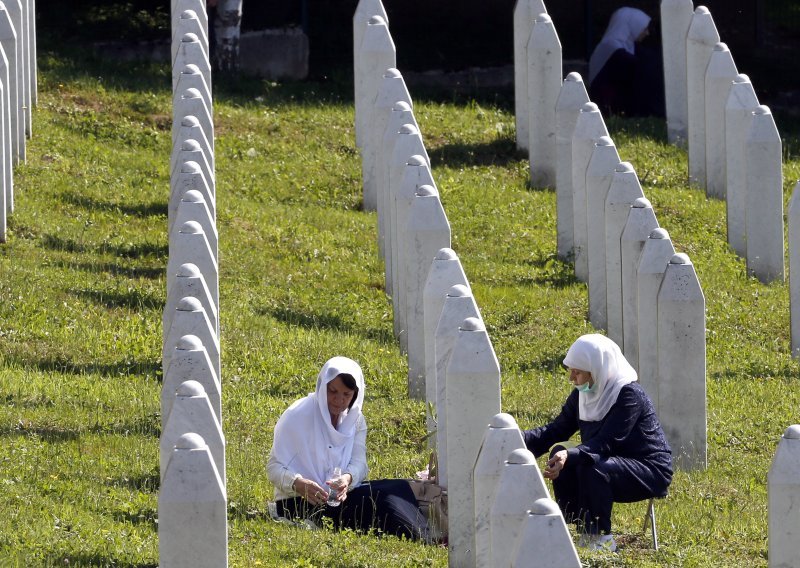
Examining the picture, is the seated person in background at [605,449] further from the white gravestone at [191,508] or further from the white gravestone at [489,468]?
the white gravestone at [191,508]

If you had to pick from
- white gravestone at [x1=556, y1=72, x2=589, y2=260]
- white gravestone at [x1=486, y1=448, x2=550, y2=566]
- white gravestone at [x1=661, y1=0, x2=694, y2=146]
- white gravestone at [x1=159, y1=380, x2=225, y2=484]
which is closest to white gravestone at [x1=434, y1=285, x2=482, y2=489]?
white gravestone at [x1=159, y1=380, x2=225, y2=484]

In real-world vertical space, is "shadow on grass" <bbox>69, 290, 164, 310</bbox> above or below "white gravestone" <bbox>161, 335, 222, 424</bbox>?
below

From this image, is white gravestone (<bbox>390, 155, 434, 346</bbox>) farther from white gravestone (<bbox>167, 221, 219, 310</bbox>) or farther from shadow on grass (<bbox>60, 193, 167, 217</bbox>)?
shadow on grass (<bbox>60, 193, 167, 217</bbox>)

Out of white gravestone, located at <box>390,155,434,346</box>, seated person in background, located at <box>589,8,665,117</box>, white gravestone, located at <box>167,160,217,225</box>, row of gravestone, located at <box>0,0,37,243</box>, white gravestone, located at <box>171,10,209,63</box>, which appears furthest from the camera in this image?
seated person in background, located at <box>589,8,665,117</box>

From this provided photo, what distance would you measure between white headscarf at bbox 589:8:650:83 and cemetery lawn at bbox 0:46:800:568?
1145 millimetres

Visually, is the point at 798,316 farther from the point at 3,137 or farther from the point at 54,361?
the point at 3,137

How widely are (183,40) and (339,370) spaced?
6.97 m

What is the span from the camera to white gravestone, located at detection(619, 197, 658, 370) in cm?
1002

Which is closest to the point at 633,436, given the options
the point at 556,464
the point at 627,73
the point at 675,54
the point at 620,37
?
the point at 556,464

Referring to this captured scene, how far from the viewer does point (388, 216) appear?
12.0 m

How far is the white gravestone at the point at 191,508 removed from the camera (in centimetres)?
593

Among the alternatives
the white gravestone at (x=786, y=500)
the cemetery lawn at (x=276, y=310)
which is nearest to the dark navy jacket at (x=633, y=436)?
the cemetery lawn at (x=276, y=310)

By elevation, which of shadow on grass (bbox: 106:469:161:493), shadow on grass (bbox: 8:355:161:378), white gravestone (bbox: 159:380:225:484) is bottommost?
shadow on grass (bbox: 8:355:161:378)

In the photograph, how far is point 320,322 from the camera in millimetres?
11820
